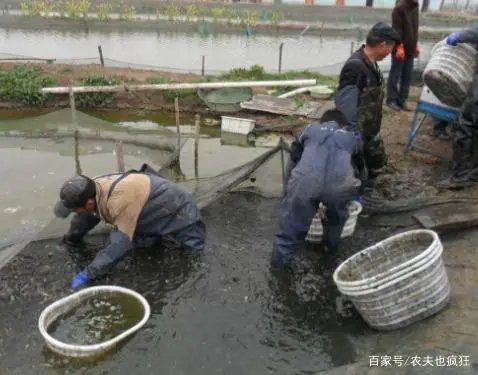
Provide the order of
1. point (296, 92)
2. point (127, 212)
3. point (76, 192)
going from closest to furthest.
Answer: point (76, 192), point (127, 212), point (296, 92)

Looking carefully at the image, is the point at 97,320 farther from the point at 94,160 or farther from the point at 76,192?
the point at 94,160

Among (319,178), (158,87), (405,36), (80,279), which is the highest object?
(405,36)

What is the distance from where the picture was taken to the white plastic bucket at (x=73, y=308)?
287 cm

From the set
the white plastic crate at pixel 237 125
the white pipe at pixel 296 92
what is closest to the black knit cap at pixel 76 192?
the white plastic crate at pixel 237 125

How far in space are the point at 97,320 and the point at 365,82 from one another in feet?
10.6

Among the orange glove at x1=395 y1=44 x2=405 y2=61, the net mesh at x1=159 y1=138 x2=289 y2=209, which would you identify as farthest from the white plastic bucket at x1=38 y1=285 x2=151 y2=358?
the orange glove at x1=395 y1=44 x2=405 y2=61

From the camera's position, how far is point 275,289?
375cm

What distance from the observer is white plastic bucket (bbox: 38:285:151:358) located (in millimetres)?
2865

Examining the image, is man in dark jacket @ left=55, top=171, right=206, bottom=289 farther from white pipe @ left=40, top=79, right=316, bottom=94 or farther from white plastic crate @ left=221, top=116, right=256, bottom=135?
white pipe @ left=40, top=79, right=316, bottom=94

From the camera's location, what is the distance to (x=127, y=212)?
3516 millimetres

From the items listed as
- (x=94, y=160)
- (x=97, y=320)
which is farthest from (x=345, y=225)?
(x=94, y=160)

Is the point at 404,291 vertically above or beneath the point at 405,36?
beneath

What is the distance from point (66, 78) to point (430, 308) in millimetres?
10676

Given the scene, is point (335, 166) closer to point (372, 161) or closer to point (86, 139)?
point (372, 161)
